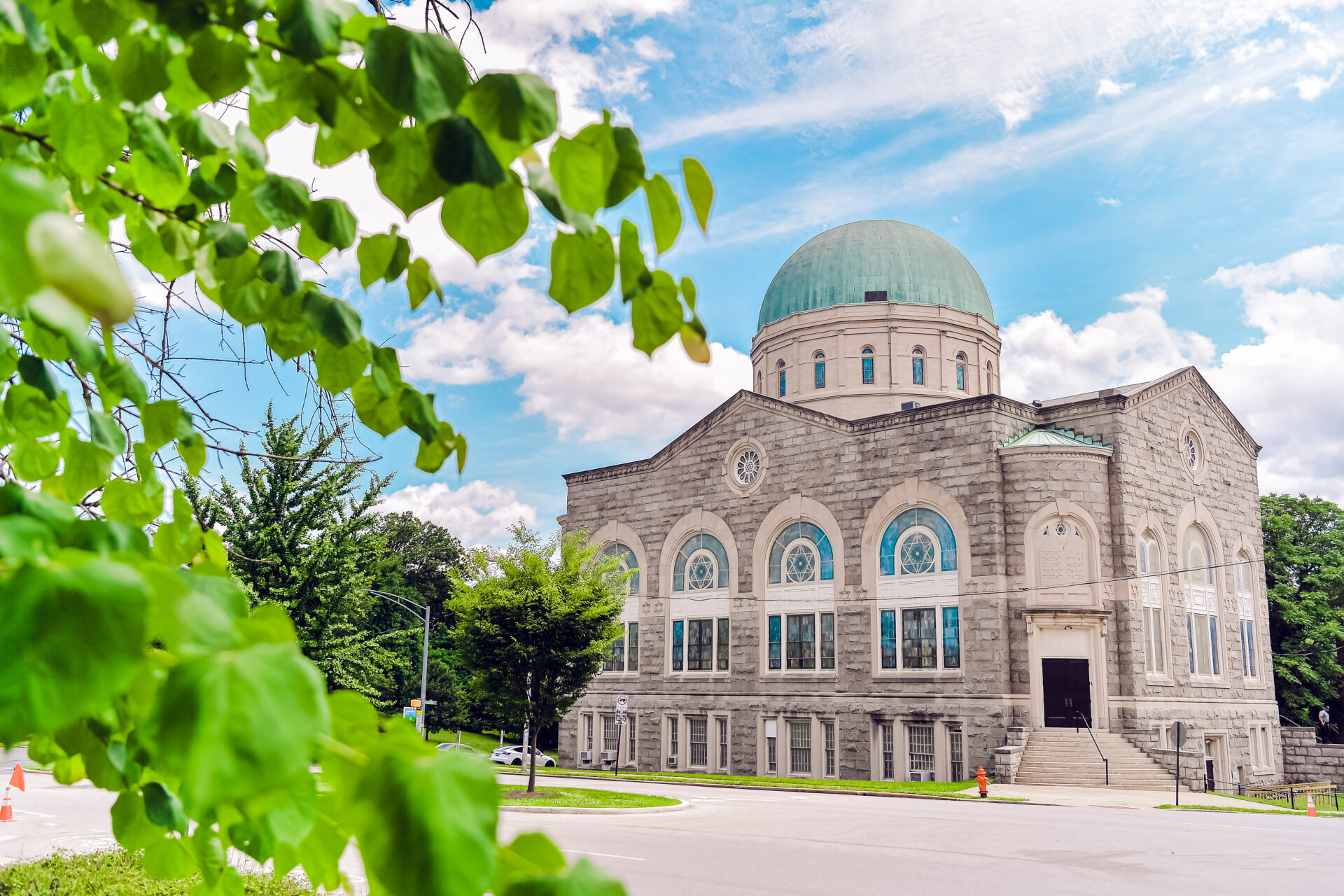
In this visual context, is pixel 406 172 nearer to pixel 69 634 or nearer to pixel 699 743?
pixel 69 634

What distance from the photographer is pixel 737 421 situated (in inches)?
1714

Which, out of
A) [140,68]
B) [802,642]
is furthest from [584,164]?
[802,642]

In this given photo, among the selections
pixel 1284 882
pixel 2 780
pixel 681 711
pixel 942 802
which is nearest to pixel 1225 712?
pixel 942 802

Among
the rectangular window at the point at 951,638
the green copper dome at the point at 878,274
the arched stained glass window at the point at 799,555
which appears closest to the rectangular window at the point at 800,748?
the arched stained glass window at the point at 799,555

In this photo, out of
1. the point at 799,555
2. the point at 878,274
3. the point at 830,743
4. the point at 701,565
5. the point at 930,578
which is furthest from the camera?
the point at 878,274

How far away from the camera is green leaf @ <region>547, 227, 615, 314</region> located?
5.06 ft

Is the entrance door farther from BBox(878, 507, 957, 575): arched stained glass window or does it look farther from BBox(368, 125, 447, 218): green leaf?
BBox(368, 125, 447, 218): green leaf

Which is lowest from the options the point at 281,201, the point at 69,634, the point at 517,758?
the point at 517,758

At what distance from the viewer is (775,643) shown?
40625 millimetres

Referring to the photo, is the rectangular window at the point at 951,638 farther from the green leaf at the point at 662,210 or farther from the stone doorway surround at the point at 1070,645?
the green leaf at the point at 662,210

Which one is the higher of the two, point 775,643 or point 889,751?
point 775,643

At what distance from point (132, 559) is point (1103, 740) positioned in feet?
120

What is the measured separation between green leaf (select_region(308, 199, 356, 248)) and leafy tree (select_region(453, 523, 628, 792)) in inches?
1019

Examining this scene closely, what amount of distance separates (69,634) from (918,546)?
3790 cm
